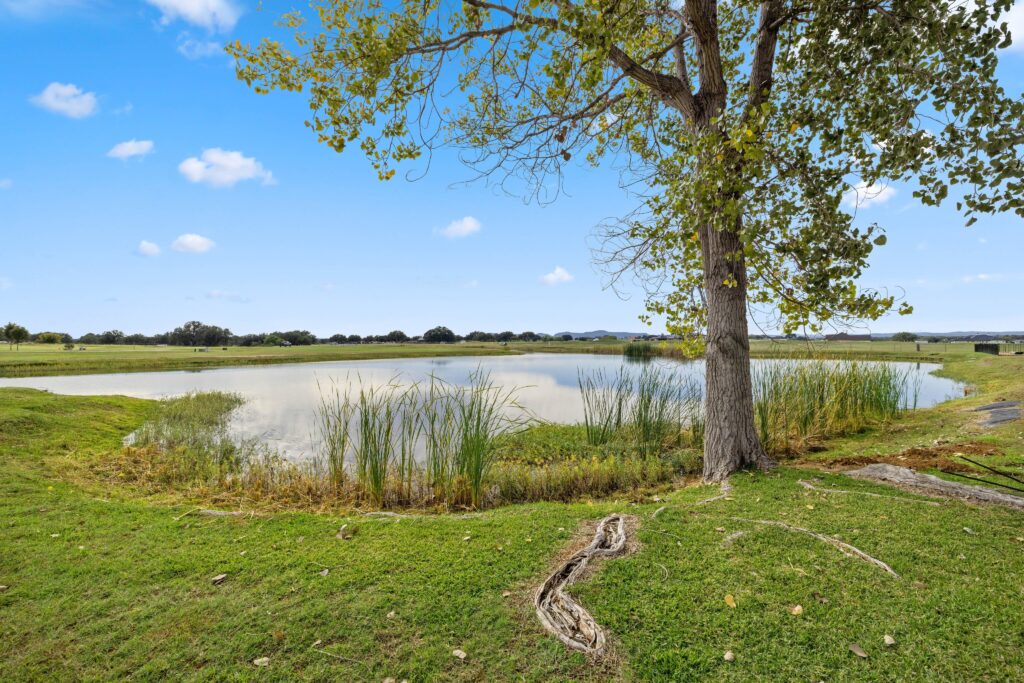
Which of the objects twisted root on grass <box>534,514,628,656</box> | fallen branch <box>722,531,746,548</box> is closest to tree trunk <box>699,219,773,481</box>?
fallen branch <box>722,531,746,548</box>

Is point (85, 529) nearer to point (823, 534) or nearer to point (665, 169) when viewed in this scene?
point (823, 534)

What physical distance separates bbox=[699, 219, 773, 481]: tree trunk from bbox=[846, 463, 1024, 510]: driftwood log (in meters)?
1.09

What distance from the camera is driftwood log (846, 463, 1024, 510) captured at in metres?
4.30

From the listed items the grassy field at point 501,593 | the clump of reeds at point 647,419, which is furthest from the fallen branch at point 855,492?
the clump of reeds at point 647,419

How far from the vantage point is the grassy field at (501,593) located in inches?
100

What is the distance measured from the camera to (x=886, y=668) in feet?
7.91

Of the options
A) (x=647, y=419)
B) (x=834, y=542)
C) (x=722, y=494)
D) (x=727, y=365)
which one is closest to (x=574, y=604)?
A: (x=834, y=542)

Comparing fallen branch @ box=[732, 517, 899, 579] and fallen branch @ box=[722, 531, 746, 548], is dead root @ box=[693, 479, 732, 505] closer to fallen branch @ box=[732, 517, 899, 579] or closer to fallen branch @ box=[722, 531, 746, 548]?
fallen branch @ box=[732, 517, 899, 579]

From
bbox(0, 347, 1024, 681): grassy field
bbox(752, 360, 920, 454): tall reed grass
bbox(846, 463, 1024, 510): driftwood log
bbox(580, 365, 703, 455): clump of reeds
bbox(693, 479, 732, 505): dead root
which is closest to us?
bbox(0, 347, 1024, 681): grassy field

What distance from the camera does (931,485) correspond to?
15.6ft

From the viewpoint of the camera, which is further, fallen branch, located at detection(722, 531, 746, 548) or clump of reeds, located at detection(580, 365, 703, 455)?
clump of reeds, located at detection(580, 365, 703, 455)

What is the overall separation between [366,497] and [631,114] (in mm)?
7077

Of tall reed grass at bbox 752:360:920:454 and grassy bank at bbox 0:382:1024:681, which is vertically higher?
tall reed grass at bbox 752:360:920:454

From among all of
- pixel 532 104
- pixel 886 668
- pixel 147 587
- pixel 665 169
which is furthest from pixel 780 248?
pixel 147 587
